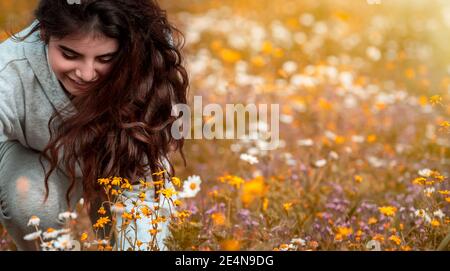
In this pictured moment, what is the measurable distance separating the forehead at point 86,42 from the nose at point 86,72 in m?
0.05

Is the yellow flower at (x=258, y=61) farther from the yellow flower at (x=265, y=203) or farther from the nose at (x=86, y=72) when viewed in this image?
the nose at (x=86, y=72)

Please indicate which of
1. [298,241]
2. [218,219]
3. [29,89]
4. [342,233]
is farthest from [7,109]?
[342,233]

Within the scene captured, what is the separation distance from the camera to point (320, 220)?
2885 mm

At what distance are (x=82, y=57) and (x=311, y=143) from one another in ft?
4.65

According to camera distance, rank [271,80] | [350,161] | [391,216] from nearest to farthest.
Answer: [391,216] < [350,161] < [271,80]

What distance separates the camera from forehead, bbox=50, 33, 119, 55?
7.84ft

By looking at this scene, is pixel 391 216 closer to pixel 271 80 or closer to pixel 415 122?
pixel 415 122

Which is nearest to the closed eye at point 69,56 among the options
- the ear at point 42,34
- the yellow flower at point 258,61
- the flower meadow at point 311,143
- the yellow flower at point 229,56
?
the ear at point 42,34

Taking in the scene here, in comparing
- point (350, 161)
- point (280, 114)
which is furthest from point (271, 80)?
point (350, 161)

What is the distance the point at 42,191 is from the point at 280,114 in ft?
6.71

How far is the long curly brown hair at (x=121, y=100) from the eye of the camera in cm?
242

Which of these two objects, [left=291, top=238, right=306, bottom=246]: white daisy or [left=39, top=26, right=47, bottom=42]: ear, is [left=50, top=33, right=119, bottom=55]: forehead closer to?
[left=39, top=26, right=47, bottom=42]: ear

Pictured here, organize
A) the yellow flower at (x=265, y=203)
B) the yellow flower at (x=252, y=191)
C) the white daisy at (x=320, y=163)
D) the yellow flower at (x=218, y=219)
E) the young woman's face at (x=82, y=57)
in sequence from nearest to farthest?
the young woman's face at (x=82, y=57)
the yellow flower at (x=218, y=219)
the yellow flower at (x=265, y=203)
the yellow flower at (x=252, y=191)
the white daisy at (x=320, y=163)

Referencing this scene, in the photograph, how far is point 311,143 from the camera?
3.50m
